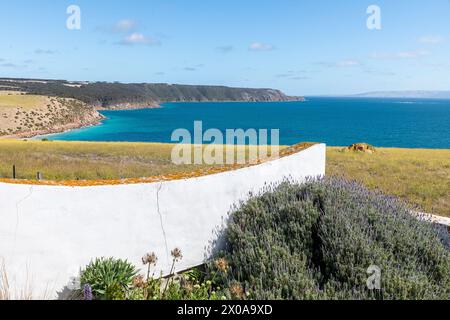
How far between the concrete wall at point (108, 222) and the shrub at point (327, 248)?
51 centimetres

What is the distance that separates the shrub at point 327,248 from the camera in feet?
15.6

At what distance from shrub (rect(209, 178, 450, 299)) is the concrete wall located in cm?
51

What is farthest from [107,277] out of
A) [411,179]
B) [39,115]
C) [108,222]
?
[39,115]

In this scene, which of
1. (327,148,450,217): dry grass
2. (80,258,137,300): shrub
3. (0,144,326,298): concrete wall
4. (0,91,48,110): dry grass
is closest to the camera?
(80,258,137,300): shrub

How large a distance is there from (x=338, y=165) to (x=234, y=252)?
17663mm

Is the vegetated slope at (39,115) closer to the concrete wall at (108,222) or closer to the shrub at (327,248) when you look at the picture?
the concrete wall at (108,222)

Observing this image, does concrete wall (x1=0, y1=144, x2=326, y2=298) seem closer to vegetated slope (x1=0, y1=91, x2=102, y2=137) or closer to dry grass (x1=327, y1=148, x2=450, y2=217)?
dry grass (x1=327, y1=148, x2=450, y2=217)

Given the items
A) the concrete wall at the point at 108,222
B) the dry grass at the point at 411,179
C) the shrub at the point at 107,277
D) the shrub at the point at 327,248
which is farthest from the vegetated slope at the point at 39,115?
the shrub at the point at 327,248

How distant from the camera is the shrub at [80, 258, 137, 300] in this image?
4.98m

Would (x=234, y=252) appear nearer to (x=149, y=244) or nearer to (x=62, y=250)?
(x=149, y=244)

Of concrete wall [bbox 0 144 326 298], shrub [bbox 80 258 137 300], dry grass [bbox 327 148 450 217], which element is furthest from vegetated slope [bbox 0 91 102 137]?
shrub [bbox 80 258 137 300]

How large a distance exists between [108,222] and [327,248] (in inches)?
128
